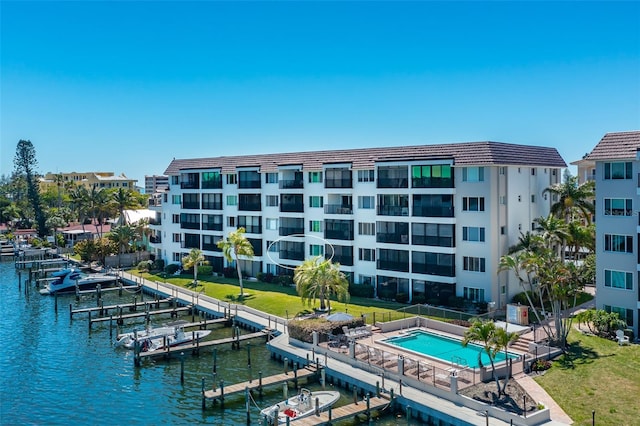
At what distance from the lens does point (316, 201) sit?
222 feet

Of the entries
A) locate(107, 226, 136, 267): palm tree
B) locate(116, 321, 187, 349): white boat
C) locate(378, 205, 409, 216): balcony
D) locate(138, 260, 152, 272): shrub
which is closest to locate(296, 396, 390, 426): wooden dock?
locate(116, 321, 187, 349): white boat

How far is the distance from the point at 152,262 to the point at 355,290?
125ft

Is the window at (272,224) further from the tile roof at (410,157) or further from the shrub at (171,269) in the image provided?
the shrub at (171,269)

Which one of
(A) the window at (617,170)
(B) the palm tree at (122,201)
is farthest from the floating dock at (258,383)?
(B) the palm tree at (122,201)

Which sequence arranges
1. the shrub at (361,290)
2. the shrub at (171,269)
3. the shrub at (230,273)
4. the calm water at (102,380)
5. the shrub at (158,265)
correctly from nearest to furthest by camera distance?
the calm water at (102,380), the shrub at (361,290), the shrub at (230,273), the shrub at (171,269), the shrub at (158,265)

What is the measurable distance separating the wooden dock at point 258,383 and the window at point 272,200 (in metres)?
33.1

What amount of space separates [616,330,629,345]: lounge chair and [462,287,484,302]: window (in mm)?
13896

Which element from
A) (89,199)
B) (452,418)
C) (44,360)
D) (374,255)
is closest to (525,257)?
(452,418)

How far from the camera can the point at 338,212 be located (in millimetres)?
64688

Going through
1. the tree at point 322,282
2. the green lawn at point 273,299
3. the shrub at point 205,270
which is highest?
the tree at point 322,282

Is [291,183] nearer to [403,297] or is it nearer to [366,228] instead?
[366,228]

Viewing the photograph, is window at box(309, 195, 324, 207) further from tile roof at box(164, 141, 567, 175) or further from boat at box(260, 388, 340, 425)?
boat at box(260, 388, 340, 425)

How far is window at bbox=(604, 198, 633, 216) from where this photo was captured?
142 ft

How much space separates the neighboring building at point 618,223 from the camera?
42.7 meters
